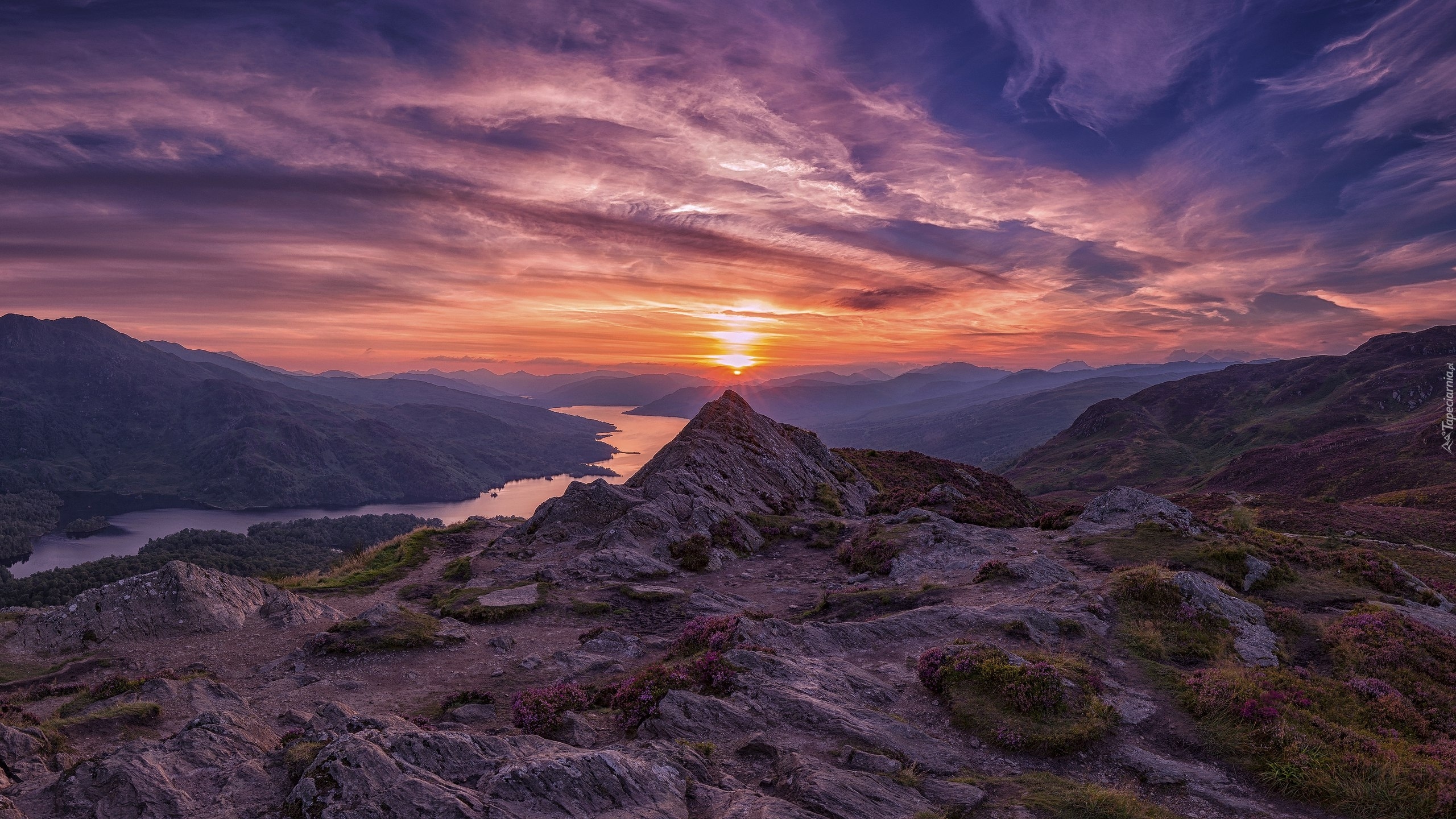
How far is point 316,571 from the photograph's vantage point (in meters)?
35.0

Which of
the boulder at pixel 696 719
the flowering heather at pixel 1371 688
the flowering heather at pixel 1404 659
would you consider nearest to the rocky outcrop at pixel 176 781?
the boulder at pixel 696 719

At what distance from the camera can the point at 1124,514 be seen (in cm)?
3466

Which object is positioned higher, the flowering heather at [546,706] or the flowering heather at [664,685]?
the flowering heather at [664,685]

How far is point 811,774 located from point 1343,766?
36.7 feet

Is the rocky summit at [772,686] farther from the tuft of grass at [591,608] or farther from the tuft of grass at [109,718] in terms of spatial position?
the tuft of grass at [591,608]

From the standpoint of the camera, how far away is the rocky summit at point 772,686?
10.9m

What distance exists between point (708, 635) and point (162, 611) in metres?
21.9

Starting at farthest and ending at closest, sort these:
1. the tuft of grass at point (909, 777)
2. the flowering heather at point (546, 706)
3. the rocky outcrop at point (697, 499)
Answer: the rocky outcrop at point (697, 499)
the flowering heather at point (546, 706)
the tuft of grass at point (909, 777)

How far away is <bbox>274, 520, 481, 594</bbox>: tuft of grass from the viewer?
31094 millimetres

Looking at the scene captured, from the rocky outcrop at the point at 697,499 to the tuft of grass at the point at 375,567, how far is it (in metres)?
5.79

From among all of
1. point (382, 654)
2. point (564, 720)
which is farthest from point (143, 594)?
point (564, 720)

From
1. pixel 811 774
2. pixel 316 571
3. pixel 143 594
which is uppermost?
pixel 811 774

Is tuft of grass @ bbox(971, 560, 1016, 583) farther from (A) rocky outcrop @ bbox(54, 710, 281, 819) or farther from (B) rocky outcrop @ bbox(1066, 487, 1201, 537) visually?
(A) rocky outcrop @ bbox(54, 710, 281, 819)

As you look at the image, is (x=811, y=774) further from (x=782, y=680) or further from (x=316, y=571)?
(x=316, y=571)
